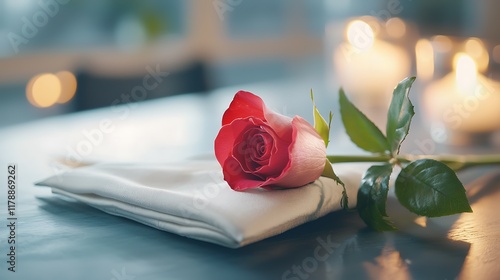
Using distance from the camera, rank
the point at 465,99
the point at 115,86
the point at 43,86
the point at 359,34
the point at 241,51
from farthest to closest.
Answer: the point at 241,51
the point at 43,86
the point at 115,86
the point at 359,34
the point at 465,99

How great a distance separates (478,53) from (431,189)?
2.05ft

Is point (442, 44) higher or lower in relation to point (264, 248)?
higher

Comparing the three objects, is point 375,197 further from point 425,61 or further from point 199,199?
point 425,61

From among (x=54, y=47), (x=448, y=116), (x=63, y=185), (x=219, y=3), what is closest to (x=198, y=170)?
(x=63, y=185)

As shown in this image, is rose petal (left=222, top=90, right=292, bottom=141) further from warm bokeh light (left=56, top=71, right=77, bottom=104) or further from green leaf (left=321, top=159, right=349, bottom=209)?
warm bokeh light (left=56, top=71, right=77, bottom=104)

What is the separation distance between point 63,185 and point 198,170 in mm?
151

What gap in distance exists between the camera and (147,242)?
606 mm

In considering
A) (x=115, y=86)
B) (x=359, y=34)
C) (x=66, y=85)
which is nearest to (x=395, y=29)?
(x=359, y=34)

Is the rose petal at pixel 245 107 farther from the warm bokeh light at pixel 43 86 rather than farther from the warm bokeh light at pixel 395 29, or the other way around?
the warm bokeh light at pixel 43 86

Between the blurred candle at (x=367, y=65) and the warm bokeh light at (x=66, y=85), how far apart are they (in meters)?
1.36

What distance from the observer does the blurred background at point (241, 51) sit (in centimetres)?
119

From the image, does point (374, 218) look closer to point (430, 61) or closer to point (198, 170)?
point (198, 170)

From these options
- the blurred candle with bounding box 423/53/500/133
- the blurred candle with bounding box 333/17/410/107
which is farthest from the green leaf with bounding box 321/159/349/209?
the blurred candle with bounding box 333/17/410/107

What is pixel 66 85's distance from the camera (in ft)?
9.04
